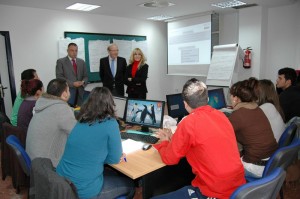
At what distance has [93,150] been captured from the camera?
1.54m

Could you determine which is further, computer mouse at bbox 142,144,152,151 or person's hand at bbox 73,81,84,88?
person's hand at bbox 73,81,84,88

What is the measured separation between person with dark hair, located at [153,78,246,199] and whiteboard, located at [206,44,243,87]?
13.0ft

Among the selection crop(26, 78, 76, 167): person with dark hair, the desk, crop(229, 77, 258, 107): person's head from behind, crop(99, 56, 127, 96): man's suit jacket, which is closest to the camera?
the desk

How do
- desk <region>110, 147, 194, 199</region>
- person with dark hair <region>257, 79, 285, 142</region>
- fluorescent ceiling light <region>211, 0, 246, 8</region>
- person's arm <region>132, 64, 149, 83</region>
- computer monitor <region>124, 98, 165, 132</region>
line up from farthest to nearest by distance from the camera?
fluorescent ceiling light <region>211, 0, 246, 8</region> → person's arm <region>132, 64, 149, 83</region> → computer monitor <region>124, 98, 165, 132</region> → person with dark hair <region>257, 79, 285, 142</region> → desk <region>110, 147, 194, 199</region>

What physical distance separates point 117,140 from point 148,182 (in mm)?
456

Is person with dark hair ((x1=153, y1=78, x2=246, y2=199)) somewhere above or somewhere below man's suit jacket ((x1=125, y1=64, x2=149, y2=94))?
below

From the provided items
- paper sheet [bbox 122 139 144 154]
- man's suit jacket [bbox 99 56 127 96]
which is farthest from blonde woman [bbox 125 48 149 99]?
paper sheet [bbox 122 139 144 154]

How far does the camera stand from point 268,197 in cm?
123

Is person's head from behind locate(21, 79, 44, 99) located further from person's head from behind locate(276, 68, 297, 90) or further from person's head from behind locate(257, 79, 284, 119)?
person's head from behind locate(276, 68, 297, 90)

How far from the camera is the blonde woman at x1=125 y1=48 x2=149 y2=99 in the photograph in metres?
4.36

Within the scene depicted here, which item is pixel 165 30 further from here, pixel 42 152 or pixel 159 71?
pixel 42 152

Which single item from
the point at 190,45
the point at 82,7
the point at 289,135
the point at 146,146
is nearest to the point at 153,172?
the point at 146,146

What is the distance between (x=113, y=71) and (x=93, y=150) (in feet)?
10.4

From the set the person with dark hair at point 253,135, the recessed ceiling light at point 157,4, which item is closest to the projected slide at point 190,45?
the recessed ceiling light at point 157,4
